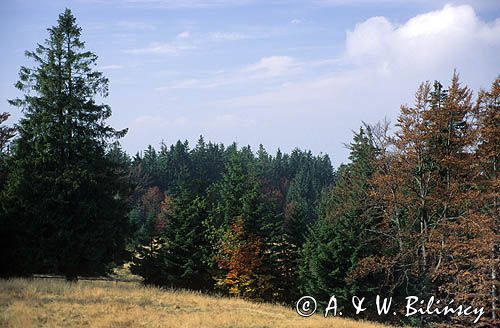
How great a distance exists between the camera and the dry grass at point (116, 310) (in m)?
14.9

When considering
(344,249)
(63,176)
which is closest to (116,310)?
(63,176)

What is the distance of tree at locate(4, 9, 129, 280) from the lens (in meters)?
25.0

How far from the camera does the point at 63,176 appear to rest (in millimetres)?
25297

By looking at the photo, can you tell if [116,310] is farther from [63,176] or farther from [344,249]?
[344,249]

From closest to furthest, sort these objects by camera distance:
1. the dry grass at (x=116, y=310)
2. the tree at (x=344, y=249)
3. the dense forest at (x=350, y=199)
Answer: the dry grass at (x=116, y=310)
the dense forest at (x=350, y=199)
the tree at (x=344, y=249)

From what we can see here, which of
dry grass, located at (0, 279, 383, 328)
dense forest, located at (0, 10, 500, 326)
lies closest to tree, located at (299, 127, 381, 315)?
dense forest, located at (0, 10, 500, 326)

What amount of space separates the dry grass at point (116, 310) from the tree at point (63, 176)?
441 centimetres

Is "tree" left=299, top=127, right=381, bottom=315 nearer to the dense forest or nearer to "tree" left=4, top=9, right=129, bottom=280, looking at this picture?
the dense forest

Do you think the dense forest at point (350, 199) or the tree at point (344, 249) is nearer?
the dense forest at point (350, 199)

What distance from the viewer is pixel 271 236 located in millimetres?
37406

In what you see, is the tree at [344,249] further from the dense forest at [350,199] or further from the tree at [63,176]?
the tree at [63,176]

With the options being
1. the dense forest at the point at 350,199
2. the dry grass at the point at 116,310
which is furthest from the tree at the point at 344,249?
the dry grass at the point at 116,310

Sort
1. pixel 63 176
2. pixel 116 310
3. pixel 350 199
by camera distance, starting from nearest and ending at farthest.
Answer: pixel 116 310
pixel 63 176
pixel 350 199

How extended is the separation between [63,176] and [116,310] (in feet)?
37.3
